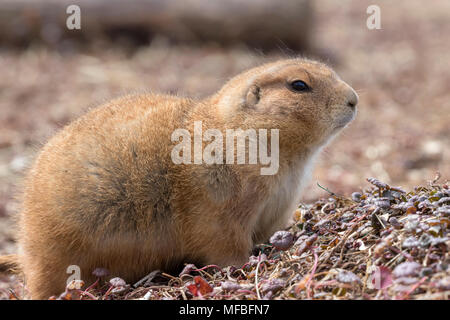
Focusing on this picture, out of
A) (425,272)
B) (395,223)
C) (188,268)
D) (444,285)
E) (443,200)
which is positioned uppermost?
(443,200)

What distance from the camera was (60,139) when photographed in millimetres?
5176

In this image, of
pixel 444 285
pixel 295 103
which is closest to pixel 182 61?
pixel 295 103

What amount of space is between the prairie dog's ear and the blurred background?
4.71 meters

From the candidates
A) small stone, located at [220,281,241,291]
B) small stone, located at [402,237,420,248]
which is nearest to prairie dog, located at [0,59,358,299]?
small stone, located at [220,281,241,291]

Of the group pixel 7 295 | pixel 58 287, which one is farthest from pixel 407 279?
pixel 7 295

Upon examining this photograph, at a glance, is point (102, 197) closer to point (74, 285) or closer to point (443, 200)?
point (74, 285)

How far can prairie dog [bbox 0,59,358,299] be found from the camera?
4.72m

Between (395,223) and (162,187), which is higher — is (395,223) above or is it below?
below

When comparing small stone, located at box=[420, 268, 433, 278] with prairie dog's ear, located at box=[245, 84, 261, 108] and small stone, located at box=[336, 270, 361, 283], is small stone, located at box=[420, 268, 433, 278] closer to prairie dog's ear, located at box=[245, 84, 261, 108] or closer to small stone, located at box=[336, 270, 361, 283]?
small stone, located at box=[336, 270, 361, 283]

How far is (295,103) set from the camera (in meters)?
5.07

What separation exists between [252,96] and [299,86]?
0.42m

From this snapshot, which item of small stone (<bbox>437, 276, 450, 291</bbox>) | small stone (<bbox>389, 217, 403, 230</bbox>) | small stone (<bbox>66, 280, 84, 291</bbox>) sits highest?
small stone (<bbox>389, 217, 403, 230</bbox>)

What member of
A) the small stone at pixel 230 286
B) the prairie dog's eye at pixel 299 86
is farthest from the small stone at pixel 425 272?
the prairie dog's eye at pixel 299 86

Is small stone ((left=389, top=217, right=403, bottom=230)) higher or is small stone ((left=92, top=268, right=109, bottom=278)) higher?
small stone ((left=389, top=217, right=403, bottom=230))
